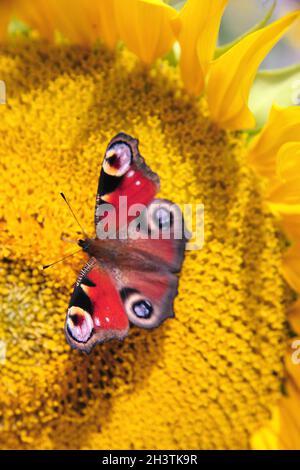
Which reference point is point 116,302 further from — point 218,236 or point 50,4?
point 50,4

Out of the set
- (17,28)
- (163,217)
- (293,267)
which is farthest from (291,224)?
(17,28)

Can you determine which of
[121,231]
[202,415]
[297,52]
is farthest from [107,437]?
[297,52]

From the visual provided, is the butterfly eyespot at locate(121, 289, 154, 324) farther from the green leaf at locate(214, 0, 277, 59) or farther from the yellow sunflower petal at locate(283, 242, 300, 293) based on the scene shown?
the green leaf at locate(214, 0, 277, 59)

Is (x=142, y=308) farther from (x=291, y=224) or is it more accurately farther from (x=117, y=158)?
(x=291, y=224)

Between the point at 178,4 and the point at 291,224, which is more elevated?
the point at 178,4

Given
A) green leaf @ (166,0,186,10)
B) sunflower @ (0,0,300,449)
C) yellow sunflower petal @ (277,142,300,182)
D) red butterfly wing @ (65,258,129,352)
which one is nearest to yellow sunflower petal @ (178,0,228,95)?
sunflower @ (0,0,300,449)
